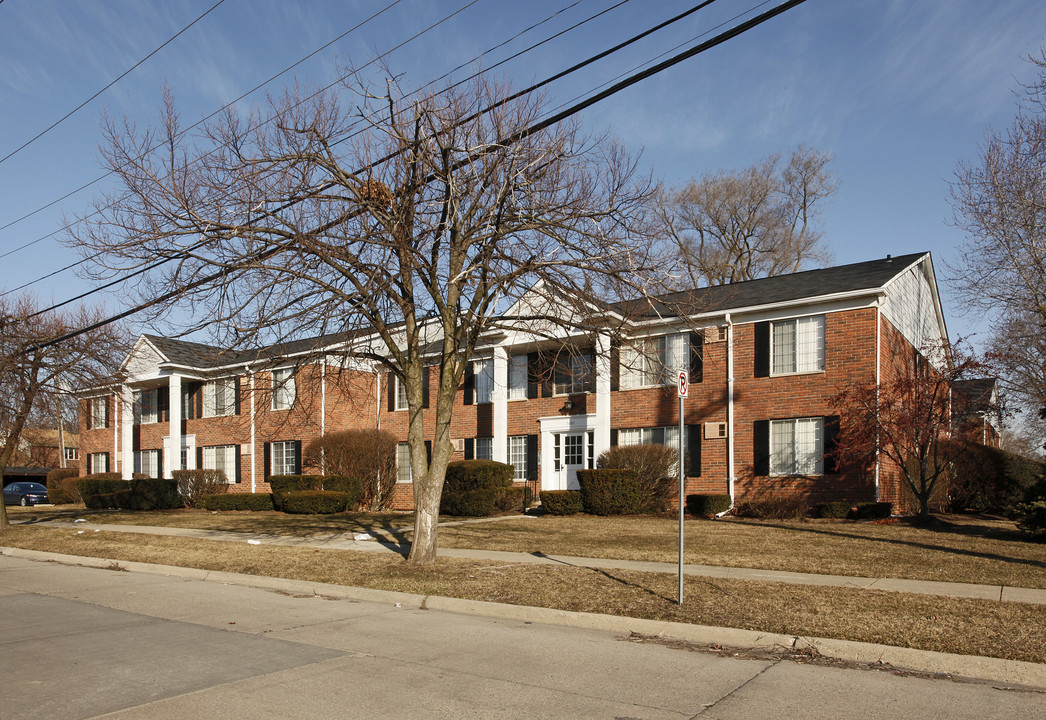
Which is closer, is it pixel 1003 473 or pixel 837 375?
pixel 837 375

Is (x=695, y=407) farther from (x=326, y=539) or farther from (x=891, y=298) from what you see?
(x=326, y=539)

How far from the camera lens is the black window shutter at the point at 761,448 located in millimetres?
22109

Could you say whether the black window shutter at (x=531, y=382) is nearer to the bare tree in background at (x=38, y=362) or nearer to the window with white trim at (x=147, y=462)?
the bare tree in background at (x=38, y=362)

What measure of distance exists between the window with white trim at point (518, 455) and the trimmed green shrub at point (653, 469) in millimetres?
4930

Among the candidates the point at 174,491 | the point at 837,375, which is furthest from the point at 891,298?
the point at 174,491

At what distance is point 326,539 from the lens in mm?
17562

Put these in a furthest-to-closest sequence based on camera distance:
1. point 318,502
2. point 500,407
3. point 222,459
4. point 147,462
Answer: point 147,462
point 222,459
point 500,407
point 318,502

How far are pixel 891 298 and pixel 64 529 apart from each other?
910 inches

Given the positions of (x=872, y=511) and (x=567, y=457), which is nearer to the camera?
(x=872, y=511)

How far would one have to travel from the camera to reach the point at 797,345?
72.7 feet

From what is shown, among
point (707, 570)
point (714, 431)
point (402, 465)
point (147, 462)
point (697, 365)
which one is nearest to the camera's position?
point (707, 570)

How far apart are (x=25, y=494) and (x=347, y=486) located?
83.9 feet

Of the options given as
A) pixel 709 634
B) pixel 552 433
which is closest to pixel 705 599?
pixel 709 634

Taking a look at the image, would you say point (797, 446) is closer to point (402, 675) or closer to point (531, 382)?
point (531, 382)
